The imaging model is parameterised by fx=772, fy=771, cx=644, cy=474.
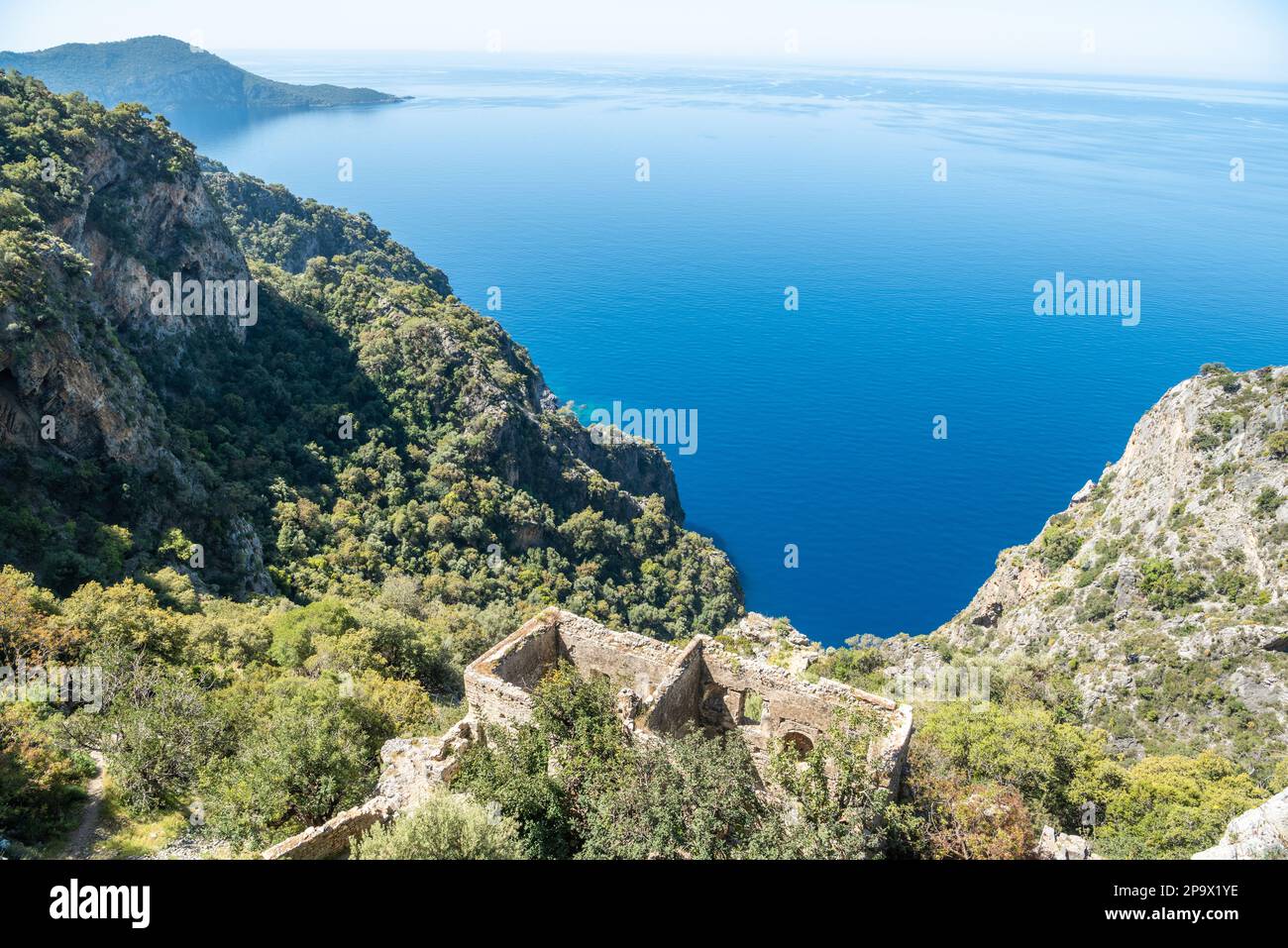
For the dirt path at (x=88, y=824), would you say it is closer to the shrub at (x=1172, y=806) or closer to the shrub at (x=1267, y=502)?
the shrub at (x=1172, y=806)

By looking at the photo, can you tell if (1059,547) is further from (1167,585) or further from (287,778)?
(287,778)

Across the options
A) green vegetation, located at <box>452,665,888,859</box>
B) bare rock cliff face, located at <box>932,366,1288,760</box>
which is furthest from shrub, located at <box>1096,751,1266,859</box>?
green vegetation, located at <box>452,665,888,859</box>

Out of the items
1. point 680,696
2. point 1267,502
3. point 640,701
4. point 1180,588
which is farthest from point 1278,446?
point 640,701

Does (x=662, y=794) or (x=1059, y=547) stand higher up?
(x=662, y=794)

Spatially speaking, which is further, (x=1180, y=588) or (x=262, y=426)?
(x=262, y=426)

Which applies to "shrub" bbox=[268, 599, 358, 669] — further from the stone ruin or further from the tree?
the stone ruin
